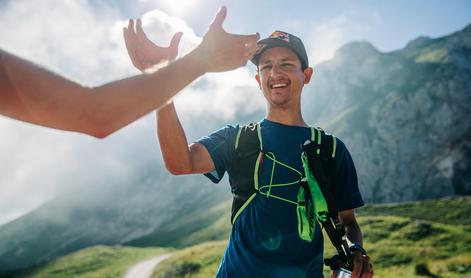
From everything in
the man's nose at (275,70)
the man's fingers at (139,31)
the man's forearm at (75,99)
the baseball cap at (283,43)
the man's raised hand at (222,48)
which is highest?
the baseball cap at (283,43)

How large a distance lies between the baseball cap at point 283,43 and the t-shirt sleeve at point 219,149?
4.42 feet

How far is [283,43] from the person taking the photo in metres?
4.73

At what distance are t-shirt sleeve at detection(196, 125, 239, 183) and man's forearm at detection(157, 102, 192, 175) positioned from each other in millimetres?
487

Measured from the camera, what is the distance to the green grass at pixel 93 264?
7081cm

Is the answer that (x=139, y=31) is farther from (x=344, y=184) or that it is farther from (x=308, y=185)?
(x=344, y=184)

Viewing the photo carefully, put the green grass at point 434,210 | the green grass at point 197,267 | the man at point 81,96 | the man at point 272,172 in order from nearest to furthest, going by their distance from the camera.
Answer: the man at point 81,96
the man at point 272,172
the green grass at point 197,267
the green grass at point 434,210

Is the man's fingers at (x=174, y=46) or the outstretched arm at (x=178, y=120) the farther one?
the man's fingers at (x=174, y=46)

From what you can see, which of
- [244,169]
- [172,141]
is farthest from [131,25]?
[244,169]

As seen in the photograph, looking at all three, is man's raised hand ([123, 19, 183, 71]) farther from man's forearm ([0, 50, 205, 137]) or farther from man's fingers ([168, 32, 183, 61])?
man's forearm ([0, 50, 205, 137])

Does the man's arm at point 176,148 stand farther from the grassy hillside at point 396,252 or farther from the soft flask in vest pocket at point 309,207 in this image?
the grassy hillside at point 396,252

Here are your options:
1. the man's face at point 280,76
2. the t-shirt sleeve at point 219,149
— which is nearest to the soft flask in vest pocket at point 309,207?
the t-shirt sleeve at point 219,149

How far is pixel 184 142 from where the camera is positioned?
330 cm

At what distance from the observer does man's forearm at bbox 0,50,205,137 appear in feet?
4.85

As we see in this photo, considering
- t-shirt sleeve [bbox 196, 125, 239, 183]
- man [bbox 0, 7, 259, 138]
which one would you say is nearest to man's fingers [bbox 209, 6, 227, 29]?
man [bbox 0, 7, 259, 138]
